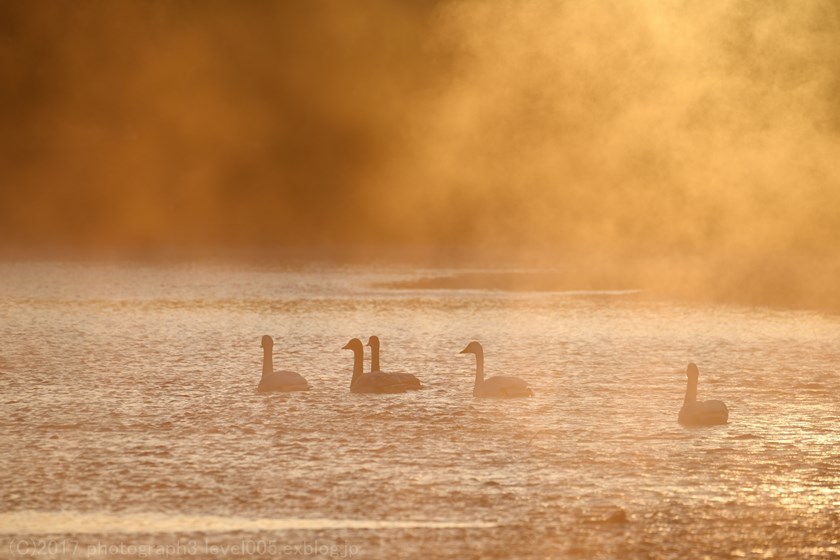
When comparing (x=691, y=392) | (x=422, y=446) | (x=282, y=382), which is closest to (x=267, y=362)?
(x=282, y=382)

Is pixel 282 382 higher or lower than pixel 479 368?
lower

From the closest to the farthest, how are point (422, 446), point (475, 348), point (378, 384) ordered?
point (422, 446), point (378, 384), point (475, 348)

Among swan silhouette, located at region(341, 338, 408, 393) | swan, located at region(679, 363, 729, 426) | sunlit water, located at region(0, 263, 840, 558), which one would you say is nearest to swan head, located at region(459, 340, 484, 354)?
sunlit water, located at region(0, 263, 840, 558)

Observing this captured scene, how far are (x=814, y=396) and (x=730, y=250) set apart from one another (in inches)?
2462

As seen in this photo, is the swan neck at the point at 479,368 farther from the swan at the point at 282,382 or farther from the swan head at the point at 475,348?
the swan at the point at 282,382

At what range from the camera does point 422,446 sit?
14430 millimetres

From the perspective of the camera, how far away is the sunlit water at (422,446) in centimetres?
1093

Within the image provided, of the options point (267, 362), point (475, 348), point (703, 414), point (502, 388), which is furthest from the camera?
point (267, 362)

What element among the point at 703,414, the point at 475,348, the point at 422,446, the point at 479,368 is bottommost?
the point at 422,446

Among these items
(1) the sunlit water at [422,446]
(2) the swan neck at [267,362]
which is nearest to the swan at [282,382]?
(1) the sunlit water at [422,446]

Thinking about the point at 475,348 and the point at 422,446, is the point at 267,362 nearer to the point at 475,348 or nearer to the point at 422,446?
the point at 475,348

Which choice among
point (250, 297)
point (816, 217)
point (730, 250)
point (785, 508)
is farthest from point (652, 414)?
point (816, 217)

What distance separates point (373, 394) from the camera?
59.6ft

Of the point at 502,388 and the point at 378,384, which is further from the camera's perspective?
the point at 378,384
